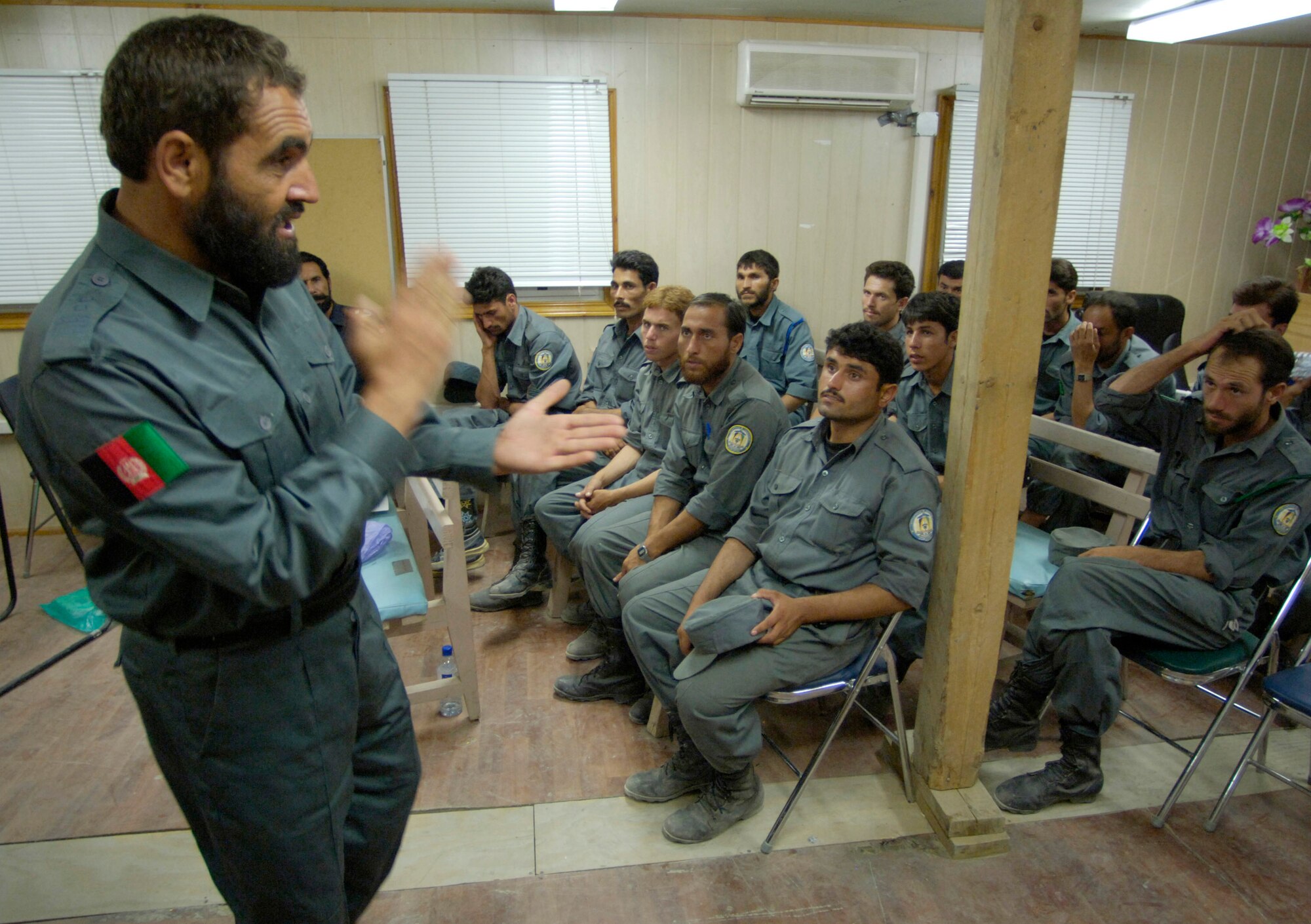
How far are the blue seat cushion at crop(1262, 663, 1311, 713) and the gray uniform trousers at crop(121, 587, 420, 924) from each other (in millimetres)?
2011

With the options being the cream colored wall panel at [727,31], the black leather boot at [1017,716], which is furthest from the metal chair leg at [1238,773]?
the cream colored wall panel at [727,31]

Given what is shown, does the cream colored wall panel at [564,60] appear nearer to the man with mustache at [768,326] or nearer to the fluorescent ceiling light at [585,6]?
the fluorescent ceiling light at [585,6]

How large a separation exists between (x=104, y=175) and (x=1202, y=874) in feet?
16.7

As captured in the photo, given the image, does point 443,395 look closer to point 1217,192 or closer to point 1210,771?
point 1210,771

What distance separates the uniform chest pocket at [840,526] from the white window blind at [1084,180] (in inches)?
120

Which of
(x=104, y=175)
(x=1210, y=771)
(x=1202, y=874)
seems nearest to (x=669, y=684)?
(x=1202, y=874)

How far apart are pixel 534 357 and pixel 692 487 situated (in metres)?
1.36

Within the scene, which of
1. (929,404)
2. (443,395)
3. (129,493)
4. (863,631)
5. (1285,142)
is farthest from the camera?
(1285,142)

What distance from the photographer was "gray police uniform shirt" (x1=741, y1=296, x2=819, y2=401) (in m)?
3.68

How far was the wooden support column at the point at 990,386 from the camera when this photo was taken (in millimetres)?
1638

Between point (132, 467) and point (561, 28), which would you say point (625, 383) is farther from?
point (132, 467)

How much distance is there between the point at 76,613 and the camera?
10.3 ft

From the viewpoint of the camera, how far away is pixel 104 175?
3.85 m

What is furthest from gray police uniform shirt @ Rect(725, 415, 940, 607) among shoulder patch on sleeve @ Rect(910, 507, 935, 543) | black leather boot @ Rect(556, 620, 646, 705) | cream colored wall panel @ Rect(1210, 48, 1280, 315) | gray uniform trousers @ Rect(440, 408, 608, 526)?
cream colored wall panel @ Rect(1210, 48, 1280, 315)
